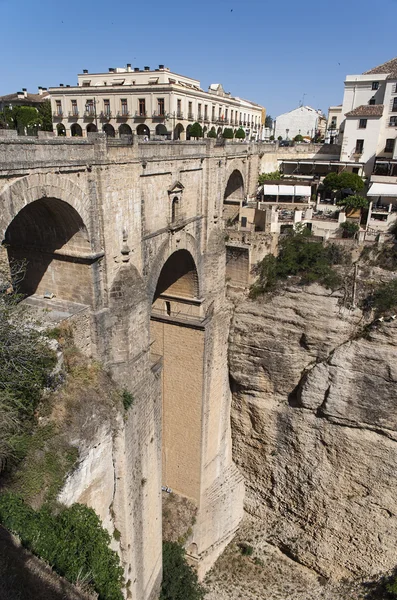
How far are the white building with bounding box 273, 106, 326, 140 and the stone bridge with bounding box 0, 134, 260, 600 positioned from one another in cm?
2746

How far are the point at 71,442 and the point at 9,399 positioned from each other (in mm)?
1523

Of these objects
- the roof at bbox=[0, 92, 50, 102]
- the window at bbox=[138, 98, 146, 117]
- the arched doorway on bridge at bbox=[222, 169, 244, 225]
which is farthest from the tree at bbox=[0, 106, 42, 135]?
the arched doorway on bridge at bbox=[222, 169, 244, 225]

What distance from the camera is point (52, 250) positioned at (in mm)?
8828

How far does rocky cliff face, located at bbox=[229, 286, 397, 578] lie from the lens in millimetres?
14062

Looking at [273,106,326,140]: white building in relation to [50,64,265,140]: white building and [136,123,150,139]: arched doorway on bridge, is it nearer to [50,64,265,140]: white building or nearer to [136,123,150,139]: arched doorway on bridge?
[50,64,265,140]: white building

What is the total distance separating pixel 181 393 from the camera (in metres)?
14.3

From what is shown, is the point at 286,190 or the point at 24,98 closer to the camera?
the point at 286,190

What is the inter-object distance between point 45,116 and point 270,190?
70.0ft

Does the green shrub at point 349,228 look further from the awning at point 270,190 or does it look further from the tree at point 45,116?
the tree at point 45,116

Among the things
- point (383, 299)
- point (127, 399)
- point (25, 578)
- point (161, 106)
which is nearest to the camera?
point (25, 578)

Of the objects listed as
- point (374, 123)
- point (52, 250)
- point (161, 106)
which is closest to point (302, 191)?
point (374, 123)

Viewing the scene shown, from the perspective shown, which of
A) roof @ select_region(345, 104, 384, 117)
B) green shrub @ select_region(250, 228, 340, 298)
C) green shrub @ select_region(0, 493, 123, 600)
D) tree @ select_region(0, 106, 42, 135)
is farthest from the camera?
tree @ select_region(0, 106, 42, 135)

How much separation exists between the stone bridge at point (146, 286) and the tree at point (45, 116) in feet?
69.2

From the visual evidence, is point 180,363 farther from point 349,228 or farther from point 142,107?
point 142,107
